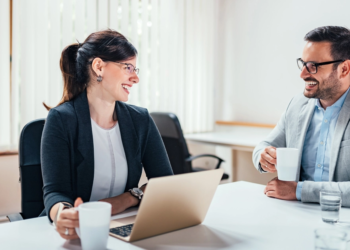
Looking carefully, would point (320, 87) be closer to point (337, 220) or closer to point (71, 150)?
point (337, 220)

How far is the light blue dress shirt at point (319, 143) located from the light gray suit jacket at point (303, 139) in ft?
0.15

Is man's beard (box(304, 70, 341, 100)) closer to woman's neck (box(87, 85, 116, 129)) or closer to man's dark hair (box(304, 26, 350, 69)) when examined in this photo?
man's dark hair (box(304, 26, 350, 69))

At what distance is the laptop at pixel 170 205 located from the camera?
91cm

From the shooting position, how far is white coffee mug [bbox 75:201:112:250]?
80 cm

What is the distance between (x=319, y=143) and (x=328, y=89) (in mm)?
264

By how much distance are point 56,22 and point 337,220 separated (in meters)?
2.54

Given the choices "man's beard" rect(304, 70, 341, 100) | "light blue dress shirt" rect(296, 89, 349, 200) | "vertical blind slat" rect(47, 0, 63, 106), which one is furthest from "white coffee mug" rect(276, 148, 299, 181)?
"vertical blind slat" rect(47, 0, 63, 106)

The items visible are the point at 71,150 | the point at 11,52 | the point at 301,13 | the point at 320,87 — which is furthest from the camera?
the point at 301,13

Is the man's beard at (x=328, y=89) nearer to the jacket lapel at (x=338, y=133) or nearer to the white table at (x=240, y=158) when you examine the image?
the jacket lapel at (x=338, y=133)

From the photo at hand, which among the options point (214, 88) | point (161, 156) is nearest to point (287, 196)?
point (161, 156)

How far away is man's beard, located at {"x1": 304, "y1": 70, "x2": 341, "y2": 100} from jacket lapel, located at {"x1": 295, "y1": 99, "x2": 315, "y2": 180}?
6 cm

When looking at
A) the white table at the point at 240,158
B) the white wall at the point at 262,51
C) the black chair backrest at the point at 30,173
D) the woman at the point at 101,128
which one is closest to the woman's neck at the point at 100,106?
the woman at the point at 101,128

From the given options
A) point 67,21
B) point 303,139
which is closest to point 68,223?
point 303,139

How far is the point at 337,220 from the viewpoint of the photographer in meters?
1.12
